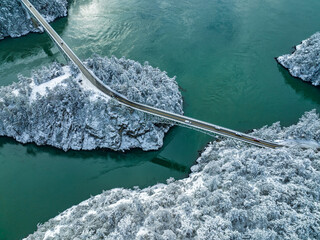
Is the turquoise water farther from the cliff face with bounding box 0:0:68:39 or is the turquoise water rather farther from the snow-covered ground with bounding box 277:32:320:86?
the cliff face with bounding box 0:0:68:39

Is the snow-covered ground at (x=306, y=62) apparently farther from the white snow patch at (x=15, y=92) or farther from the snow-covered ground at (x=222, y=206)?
the white snow patch at (x=15, y=92)

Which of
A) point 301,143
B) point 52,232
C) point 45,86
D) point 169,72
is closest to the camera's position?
point 52,232

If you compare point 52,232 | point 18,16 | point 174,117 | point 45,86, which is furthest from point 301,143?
point 18,16

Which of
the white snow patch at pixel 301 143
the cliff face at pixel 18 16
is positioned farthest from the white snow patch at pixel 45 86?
the white snow patch at pixel 301 143

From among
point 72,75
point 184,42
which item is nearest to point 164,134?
point 72,75

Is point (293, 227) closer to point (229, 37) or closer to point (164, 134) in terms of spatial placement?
point (164, 134)

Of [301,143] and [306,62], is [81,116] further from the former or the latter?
[306,62]

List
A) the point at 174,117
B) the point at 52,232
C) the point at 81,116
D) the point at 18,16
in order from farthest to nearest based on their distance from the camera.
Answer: the point at 18,16 → the point at 81,116 → the point at 174,117 → the point at 52,232
